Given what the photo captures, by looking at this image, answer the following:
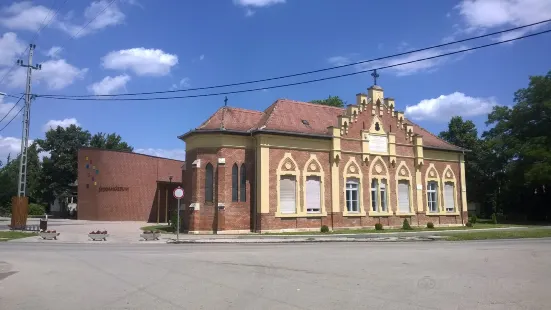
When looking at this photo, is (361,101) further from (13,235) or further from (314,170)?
(13,235)

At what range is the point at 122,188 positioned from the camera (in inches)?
1860

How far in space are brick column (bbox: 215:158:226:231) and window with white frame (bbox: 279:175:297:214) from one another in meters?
4.15

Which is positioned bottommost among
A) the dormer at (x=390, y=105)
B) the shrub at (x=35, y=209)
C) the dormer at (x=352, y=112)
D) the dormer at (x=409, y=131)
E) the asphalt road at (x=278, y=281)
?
the asphalt road at (x=278, y=281)

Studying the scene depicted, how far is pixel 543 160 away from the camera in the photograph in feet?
150

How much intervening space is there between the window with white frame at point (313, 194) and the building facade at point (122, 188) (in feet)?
64.1

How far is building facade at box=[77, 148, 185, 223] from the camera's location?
47188 mm

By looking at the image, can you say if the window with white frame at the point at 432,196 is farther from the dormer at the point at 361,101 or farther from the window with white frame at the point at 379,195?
the dormer at the point at 361,101

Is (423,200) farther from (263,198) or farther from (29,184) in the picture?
(29,184)

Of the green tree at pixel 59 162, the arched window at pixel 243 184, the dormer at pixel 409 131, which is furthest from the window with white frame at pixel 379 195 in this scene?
the green tree at pixel 59 162

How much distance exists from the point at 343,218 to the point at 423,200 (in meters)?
9.16

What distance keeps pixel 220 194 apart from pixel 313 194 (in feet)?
23.5

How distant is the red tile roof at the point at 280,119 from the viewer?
105ft

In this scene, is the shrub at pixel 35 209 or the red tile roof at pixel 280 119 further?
the shrub at pixel 35 209

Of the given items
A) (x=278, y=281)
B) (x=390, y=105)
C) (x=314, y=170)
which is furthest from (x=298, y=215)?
(x=278, y=281)
